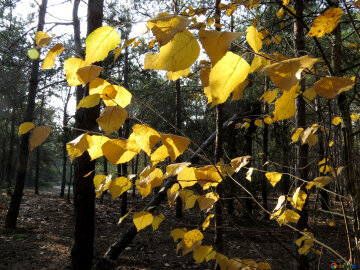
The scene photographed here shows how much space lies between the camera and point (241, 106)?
8.04 m

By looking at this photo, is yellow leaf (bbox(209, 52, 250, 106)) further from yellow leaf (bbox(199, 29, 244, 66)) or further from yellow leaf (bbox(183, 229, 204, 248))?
yellow leaf (bbox(183, 229, 204, 248))

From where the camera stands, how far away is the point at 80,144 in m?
0.78

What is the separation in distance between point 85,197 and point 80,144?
10.8ft

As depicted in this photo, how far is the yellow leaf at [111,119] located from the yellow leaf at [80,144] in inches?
3.7

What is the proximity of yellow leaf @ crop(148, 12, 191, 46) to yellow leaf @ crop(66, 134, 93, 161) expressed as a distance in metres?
0.42

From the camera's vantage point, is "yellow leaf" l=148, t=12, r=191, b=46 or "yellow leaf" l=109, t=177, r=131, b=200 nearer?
"yellow leaf" l=148, t=12, r=191, b=46

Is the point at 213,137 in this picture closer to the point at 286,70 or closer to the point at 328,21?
the point at 328,21

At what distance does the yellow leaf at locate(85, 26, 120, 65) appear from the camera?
60 cm

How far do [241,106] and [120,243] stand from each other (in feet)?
17.7

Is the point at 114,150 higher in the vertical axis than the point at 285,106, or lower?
lower

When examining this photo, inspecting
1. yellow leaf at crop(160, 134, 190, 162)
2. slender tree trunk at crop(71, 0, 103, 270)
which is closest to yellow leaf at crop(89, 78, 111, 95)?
yellow leaf at crop(160, 134, 190, 162)

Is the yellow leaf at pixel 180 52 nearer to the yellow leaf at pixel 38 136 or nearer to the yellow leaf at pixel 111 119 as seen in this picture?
the yellow leaf at pixel 111 119

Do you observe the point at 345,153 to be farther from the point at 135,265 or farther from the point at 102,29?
the point at 135,265

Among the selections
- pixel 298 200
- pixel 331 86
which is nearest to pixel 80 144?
pixel 331 86
